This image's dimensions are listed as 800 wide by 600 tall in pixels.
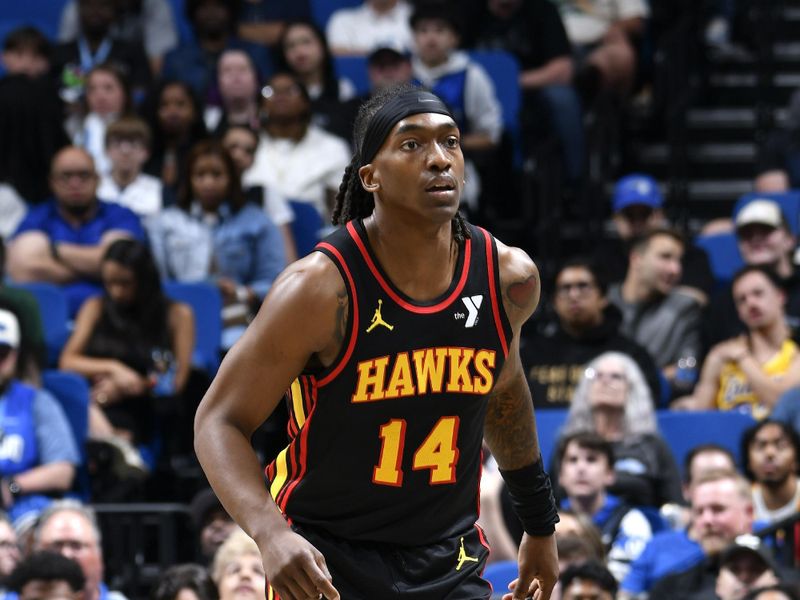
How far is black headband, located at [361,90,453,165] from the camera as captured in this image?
12.5 feet

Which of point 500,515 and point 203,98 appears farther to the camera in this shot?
point 203,98

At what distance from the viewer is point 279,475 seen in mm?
4004

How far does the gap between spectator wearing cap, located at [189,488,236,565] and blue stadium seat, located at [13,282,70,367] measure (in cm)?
173

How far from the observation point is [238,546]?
245 inches

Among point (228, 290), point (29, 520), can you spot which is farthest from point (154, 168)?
point (29, 520)

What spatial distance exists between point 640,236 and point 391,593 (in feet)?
18.7

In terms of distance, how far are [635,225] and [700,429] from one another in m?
2.17

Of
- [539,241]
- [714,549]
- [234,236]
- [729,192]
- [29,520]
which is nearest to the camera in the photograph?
[714,549]

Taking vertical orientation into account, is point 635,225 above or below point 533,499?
above

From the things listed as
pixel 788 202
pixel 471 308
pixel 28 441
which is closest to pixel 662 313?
pixel 788 202

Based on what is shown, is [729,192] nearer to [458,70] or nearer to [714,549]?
[458,70]

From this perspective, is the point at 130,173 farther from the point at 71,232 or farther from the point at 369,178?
the point at 369,178

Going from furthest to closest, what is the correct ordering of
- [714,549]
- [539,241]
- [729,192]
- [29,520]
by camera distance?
[729,192]
[539,241]
[29,520]
[714,549]

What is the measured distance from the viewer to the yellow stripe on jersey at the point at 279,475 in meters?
3.98
